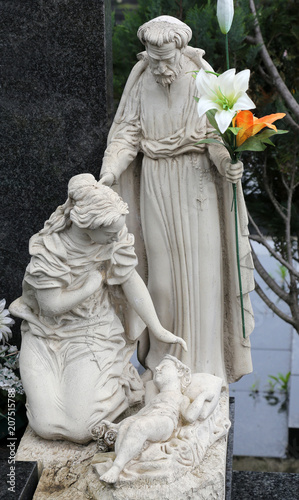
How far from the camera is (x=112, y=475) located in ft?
11.6

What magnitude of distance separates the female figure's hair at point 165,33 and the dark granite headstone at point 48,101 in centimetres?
66

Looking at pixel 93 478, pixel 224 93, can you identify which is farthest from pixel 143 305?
pixel 224 93

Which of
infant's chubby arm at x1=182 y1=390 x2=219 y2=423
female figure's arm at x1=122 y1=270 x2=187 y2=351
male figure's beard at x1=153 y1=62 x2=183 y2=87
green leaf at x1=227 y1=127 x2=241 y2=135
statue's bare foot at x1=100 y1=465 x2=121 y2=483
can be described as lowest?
statue's bare foot at x1=100 y1=465 x2=121 y2=483

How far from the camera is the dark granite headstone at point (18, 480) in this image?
12.4 feet

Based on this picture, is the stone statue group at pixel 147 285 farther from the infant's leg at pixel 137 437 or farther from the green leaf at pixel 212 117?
the green leaf at pixel 212 117

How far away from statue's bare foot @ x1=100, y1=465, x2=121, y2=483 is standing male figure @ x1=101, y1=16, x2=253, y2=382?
1.09m

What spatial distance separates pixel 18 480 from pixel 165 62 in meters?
2.11

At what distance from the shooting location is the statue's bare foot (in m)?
3.54

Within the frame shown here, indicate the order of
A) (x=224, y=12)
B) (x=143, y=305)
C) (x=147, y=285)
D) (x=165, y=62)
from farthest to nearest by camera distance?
(x=147, y=285)
(x=143, y=305)
(x=165, y=62)
(x=224, y=12)

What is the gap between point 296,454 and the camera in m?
6.26

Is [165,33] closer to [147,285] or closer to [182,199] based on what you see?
[182,199]

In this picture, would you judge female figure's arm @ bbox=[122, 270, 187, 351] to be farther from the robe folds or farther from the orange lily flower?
the orange lily flower

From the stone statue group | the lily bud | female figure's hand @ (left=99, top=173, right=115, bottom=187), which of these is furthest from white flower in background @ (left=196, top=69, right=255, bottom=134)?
female figure's hand @ (left=99, top=173, right=115, bottom=187)

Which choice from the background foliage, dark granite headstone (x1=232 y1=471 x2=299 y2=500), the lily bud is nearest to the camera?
the lily bud
